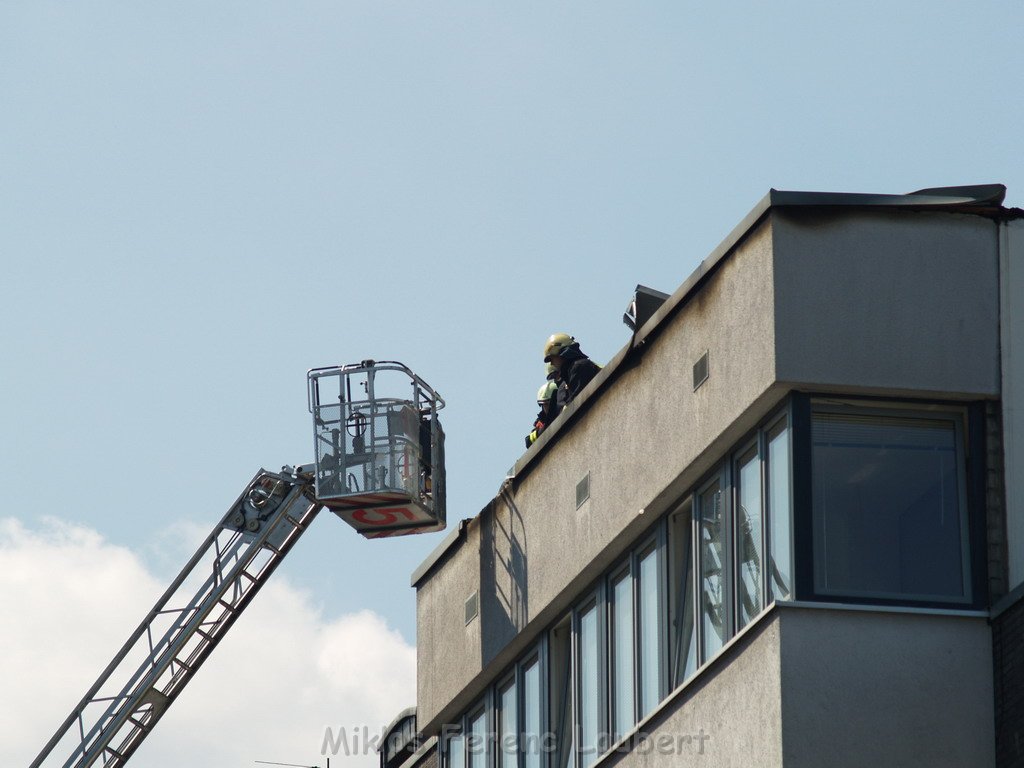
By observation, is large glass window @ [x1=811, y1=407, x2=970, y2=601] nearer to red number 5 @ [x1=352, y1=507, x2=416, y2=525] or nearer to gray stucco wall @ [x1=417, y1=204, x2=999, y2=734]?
gray stucco wall @ [x1=417, y1=204, x2=999, y2=734]

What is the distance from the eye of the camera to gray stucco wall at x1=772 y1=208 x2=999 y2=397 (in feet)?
45.7

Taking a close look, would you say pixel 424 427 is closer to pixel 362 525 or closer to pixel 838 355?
pixel 362 525

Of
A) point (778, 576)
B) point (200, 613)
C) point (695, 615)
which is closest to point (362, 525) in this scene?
point (200, 613)

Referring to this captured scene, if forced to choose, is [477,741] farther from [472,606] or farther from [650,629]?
[650,629]

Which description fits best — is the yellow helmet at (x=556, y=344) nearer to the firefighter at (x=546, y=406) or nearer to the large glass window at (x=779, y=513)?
the firefighter at (x=546, y=406)

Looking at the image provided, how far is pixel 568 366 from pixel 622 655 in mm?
4242

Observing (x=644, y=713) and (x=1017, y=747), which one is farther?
(x=644, y=713)

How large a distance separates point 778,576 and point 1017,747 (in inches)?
74.8

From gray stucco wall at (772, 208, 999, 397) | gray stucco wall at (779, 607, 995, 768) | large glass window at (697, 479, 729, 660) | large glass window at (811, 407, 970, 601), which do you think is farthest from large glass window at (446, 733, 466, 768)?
gray stucco wall at (772, 208, 999, 397)

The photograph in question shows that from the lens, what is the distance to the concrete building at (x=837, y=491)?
13273mm

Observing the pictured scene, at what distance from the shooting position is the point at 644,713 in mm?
16094

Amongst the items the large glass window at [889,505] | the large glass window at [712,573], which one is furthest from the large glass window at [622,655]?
the large glass window at [889,505]

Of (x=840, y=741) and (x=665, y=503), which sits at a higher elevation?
(x=665, y=503)

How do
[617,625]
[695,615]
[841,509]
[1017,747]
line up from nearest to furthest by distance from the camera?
[1017,747], [841,509], [695,615], [617,625]
